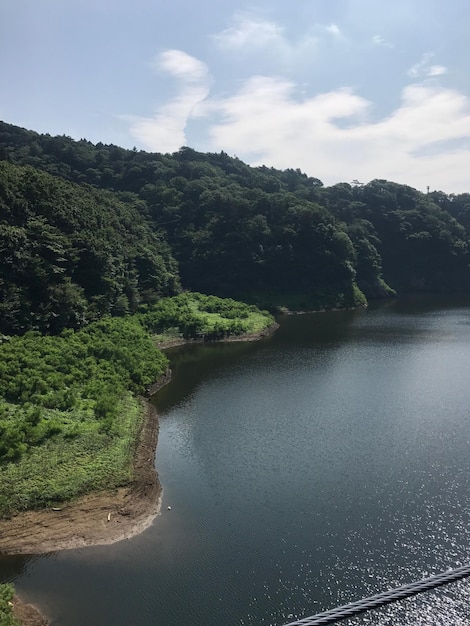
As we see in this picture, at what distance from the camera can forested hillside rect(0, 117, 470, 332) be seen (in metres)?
51.7

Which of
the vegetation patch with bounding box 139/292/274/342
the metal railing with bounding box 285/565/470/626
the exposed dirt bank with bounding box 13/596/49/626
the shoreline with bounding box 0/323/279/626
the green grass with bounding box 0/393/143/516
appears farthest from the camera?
the vegetation patch with bounding box 139/292/274/342

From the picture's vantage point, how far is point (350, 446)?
106 ft

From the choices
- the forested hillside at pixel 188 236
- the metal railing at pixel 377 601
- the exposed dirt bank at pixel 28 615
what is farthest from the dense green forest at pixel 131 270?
the metal railing at pixel 377 601

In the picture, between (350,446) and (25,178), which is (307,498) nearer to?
(350,446)

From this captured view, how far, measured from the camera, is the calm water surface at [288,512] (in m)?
19.2

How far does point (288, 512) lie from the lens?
82.3 ft

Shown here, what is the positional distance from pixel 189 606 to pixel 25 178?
2030 inches

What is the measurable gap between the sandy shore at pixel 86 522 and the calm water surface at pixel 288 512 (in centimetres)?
68

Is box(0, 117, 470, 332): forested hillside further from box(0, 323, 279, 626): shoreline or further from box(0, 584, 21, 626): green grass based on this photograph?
box(0, 584, 21, 626): green grass

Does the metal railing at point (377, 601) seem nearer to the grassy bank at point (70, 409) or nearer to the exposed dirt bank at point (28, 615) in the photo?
the exposed dirt bank at point (28, 615)

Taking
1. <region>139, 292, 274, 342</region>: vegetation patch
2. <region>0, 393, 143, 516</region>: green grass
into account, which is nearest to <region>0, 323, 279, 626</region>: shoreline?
<region>0, 393, 143, 516</region>: green grass

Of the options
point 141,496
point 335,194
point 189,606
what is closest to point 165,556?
point 189,606

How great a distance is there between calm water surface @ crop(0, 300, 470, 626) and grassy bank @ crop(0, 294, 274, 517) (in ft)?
10.3

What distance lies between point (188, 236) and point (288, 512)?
79.0m
